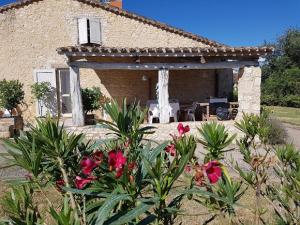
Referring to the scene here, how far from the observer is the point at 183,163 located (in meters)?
1.51

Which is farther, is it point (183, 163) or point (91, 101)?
point (91, 101)

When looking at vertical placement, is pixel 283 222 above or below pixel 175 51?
below

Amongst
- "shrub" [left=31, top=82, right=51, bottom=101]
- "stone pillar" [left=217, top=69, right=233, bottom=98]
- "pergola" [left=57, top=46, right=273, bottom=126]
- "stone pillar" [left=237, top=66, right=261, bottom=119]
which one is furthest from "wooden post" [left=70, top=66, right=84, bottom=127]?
"stone pillar" [left=217, top=69, right=233, bottom=98]

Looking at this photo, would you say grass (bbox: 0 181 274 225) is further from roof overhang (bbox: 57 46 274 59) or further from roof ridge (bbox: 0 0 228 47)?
roof ridge (bbox: 0 0 228 47)

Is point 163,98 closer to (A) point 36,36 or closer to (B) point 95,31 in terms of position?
(B) point 95,31

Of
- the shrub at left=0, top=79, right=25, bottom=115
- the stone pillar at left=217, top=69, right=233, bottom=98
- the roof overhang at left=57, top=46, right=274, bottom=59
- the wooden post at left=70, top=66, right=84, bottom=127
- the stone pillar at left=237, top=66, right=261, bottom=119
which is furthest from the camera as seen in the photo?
the stone pillar at left=217, top=69, right=233, bottom=98

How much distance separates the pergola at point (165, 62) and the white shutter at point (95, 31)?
10.6 feet

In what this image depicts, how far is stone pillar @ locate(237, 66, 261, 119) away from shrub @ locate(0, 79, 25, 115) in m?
8.32

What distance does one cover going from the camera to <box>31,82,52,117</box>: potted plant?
42.0ft

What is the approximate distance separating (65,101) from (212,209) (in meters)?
11.8

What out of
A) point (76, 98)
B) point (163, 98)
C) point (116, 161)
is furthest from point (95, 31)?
point (116, 161)

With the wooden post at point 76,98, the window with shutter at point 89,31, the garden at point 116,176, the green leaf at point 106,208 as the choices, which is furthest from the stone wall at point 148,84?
the green leaf at point 106,208

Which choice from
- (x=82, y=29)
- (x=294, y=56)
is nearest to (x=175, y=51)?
(x=82, y=29)

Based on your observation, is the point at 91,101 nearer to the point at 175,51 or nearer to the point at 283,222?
the point at 175,51
